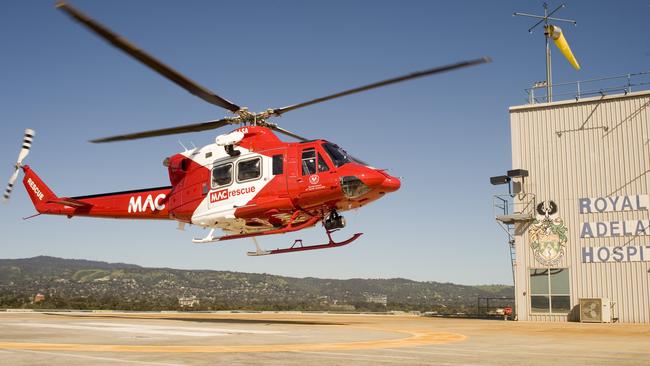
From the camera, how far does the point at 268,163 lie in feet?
74.1

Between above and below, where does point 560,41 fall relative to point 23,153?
above

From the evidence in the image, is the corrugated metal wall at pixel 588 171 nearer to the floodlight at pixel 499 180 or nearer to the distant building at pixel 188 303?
the floodlight at pixel 499 180

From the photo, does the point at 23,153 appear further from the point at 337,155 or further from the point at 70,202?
the point at 337,155

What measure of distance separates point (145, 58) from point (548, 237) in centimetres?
2464

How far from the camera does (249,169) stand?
23016 millimetres

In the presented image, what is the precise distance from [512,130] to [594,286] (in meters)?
9.74

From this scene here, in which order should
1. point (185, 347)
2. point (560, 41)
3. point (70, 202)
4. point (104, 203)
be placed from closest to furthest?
point (185, 347), point (104, 203), point (70, 202), point (560, 41)

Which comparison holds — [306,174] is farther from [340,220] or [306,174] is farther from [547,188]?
[547,188]

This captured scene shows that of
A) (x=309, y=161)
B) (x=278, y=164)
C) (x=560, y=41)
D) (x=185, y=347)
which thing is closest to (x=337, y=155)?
(x=309, y=161)

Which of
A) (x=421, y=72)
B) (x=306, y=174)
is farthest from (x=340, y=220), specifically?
(x=421, y=72)

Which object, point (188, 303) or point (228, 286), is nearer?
point (188, 303)

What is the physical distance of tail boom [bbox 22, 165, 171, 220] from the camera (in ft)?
87.0

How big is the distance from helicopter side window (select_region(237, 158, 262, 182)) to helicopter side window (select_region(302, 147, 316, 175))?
180 cm

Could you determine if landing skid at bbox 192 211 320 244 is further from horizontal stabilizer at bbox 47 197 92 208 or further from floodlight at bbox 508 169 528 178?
floodlight at bbox 508 169 528 178
